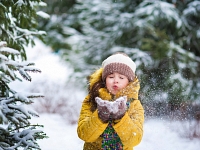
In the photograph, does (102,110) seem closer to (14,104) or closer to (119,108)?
(119,108)

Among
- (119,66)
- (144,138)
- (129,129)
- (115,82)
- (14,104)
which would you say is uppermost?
(144,138)

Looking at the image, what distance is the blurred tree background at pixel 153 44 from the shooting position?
754cm

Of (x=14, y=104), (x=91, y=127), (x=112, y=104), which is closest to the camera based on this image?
(x=112, y=104)

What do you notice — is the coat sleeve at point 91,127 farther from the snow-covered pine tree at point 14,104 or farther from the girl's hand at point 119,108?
the snow-covered pine tree at point 14,104

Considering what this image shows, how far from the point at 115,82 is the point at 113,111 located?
390mm

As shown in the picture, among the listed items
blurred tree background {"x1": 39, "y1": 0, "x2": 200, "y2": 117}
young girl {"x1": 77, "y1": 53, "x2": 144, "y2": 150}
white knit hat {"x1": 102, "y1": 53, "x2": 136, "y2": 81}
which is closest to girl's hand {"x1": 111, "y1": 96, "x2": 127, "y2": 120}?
young girl {"x1": 77, "y1": 53, "x2": 144, "y2": 150}

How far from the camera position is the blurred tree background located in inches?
297

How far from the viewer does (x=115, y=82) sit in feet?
8.30

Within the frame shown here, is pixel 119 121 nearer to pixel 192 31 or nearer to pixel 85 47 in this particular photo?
pixel 192 31

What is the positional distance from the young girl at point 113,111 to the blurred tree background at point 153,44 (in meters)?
4.13

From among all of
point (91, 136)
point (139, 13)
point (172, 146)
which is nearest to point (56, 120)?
point (172, 146)

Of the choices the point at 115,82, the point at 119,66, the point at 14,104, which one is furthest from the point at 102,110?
the point at 14,104

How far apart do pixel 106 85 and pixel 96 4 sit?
725cm

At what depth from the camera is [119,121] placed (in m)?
2.28
